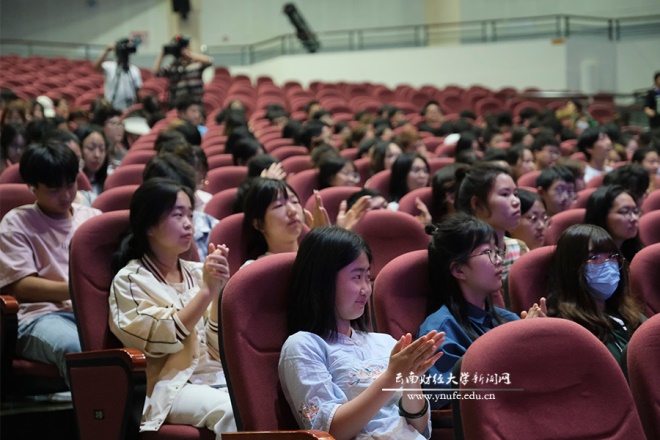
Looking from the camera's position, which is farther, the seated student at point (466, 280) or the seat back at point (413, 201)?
the seat back at point (413, 201)

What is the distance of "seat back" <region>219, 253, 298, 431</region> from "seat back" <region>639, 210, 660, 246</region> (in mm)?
1817

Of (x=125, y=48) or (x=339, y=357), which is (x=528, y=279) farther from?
(x=125, y=48)

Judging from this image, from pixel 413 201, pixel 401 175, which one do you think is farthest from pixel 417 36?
A: pixel 413 201

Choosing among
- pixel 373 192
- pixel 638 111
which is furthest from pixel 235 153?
pixel 638 111

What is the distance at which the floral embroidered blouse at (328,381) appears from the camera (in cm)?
200

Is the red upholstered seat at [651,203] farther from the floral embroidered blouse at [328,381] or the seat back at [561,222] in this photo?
the floral embroidered blouse at [328,381]

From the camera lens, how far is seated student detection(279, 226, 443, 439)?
76.9 inches

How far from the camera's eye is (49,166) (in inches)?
116

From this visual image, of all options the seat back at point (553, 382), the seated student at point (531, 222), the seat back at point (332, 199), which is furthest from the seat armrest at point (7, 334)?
the seated student at point (531, 222)

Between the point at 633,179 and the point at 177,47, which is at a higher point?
the point at 177,47

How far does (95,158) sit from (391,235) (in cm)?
191

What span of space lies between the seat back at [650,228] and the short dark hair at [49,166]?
6.97 ft

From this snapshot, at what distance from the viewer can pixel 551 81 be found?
12.2 m

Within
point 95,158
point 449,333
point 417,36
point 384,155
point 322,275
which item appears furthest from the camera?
point 417,36
